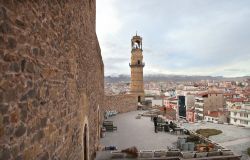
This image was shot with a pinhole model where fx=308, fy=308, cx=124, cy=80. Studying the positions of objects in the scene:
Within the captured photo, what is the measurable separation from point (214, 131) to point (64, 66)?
30.7 meters

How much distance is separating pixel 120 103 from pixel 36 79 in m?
27.2

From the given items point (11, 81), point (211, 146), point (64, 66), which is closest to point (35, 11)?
point (11, 81)

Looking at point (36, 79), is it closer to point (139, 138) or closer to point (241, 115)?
point (139, 138)

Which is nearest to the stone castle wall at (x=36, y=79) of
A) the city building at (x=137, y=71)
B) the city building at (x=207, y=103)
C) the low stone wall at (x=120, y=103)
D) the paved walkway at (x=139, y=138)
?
the paved walkway at (x=139, y=138)

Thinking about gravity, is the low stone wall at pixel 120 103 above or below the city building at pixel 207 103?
above

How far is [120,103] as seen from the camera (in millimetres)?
30797

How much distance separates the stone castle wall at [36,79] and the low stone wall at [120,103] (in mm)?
21749

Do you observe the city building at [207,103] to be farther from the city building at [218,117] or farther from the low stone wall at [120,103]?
the low stone wall at [120,103]

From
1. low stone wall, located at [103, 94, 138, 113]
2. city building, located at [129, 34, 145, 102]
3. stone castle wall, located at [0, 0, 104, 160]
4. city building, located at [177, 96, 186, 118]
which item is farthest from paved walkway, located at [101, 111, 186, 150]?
city building, located at [177, 96, 186, 118]

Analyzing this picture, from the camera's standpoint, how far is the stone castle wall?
9.20 ft

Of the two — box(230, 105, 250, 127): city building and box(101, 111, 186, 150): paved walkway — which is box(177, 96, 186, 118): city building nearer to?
box(230, 105, 250, 127): city building

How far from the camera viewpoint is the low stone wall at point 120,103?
93.8 feet

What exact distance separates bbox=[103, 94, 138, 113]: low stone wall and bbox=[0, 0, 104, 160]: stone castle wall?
71.4ft

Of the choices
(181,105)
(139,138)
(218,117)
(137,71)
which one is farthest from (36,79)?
(181,105)
